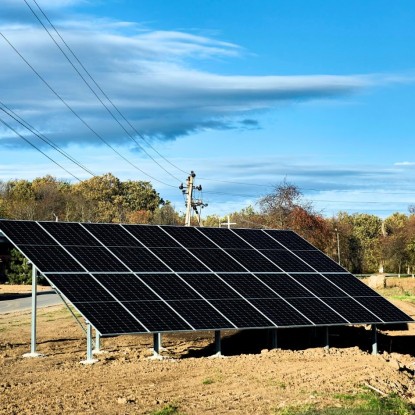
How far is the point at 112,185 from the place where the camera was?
13375 centimetres

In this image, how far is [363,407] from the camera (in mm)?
16688

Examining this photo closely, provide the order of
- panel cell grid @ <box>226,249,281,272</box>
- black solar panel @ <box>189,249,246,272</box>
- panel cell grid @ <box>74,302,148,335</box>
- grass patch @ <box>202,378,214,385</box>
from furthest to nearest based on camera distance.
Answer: panel cell grid @ <box>226,249,281,272</box>
black solar panel @ <box>189,249,246,272</box>
panel cell grid @ <box>74,302,148,335</box>
grass patch @ <box>202,378,214,385</box>

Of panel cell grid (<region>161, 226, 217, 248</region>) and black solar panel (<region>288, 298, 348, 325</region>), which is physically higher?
panel cell grid (<region>161, 226, 217, 248</region>)

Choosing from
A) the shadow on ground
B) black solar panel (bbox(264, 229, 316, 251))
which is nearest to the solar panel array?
black solar panel (bbox(264, 229, 316, 251))

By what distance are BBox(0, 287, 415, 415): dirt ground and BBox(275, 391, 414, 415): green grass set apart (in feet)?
0.88

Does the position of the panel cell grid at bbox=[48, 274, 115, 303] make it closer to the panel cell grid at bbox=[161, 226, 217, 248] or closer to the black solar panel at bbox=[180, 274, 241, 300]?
the black solar panel at bbox=[180, 274, 241, 300]

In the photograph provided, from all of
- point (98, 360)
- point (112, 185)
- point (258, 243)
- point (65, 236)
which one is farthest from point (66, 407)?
point (112, 185)

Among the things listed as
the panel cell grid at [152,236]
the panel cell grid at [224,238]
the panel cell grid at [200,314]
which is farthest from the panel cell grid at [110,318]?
the panel cell grid at [224,238]

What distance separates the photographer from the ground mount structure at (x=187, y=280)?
72.9 ft

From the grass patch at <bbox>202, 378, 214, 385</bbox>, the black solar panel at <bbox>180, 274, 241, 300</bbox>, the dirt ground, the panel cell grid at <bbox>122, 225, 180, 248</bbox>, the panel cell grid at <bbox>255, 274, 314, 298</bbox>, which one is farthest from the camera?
the panel cell grid at <bbox>122, 225, 180, 248</bbox>

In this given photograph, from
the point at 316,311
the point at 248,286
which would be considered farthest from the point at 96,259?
the point at 316,311

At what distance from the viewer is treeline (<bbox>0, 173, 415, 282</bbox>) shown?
251 ft

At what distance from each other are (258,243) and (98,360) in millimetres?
8713

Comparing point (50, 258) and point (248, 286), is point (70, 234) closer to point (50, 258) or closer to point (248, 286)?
point (50, 258)
